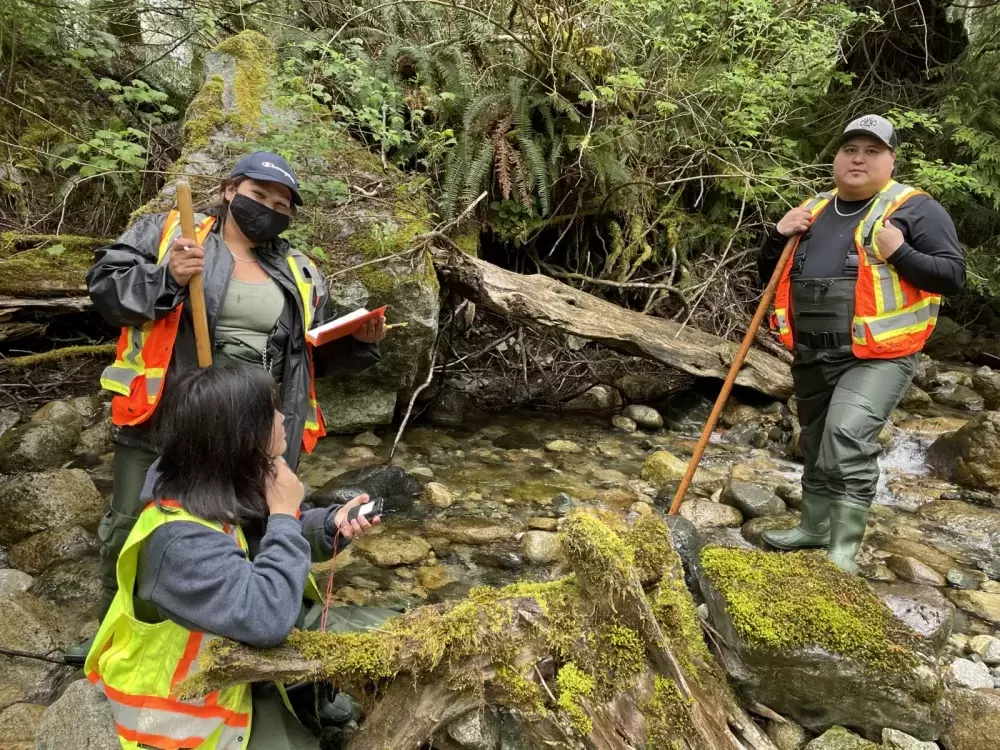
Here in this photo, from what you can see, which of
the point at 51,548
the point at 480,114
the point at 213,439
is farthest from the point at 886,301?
the point at 51,548

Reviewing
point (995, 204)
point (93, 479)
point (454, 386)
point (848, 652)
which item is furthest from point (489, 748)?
point (995, 204)

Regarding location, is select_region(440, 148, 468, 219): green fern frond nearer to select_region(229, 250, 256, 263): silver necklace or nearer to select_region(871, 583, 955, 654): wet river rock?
select_region(229, 250, 256, 263): silver necklace

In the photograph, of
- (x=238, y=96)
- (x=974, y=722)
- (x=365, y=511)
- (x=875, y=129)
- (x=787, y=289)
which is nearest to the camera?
(x=365, y=511)

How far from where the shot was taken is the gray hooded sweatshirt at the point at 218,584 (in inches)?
65.0

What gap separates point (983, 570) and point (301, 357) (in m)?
4.67

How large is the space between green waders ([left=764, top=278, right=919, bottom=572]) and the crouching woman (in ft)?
9.46

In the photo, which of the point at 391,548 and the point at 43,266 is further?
the point at 43,266

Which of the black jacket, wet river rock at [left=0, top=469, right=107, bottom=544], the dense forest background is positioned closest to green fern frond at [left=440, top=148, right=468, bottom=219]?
the dense forest background

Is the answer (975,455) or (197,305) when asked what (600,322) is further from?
(197,305)

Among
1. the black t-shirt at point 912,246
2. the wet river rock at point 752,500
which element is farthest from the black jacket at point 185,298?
the wet river rock at point 752,500

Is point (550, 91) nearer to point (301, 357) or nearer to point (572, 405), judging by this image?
point (572, 405)

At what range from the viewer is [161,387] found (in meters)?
2.67

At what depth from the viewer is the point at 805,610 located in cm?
255

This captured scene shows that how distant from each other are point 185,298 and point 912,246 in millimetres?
3637
